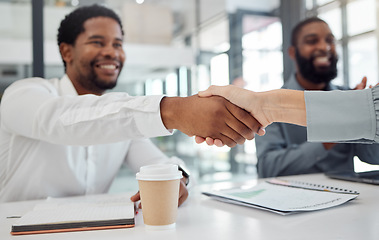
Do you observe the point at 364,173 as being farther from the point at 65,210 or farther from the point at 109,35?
the point at 109,35

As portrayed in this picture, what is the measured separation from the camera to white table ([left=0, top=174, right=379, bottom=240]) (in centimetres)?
69

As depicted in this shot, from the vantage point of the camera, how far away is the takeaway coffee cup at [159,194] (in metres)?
0.73

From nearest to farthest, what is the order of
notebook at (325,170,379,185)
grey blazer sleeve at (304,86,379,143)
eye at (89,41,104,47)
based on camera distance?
grey blazer sleeve at (304,86,379,143), notebook at (325,170,379,185), eye at (89,41,104,47)

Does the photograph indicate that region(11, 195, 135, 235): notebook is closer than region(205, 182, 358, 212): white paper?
Yes

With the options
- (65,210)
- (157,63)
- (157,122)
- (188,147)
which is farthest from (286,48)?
(65,210)

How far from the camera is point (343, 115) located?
0.81 metres

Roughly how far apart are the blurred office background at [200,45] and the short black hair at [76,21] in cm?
19

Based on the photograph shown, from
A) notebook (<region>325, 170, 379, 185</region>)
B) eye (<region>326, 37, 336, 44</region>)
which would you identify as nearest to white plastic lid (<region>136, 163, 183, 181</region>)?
notebook (<region>325, 170, 379, 185</region>)

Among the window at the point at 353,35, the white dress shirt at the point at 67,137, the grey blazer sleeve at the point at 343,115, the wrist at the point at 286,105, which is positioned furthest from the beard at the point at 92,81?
the window at the point at 353,35

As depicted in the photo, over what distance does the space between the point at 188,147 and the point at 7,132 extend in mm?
2256

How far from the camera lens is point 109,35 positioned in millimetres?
1659

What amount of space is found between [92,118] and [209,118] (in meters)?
0.34

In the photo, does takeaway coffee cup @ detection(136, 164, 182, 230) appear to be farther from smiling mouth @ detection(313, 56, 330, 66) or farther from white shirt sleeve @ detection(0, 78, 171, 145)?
smiling mouth @ detection(313, 56, 330, 66)

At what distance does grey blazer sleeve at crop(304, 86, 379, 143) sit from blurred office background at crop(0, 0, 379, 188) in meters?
1.51
